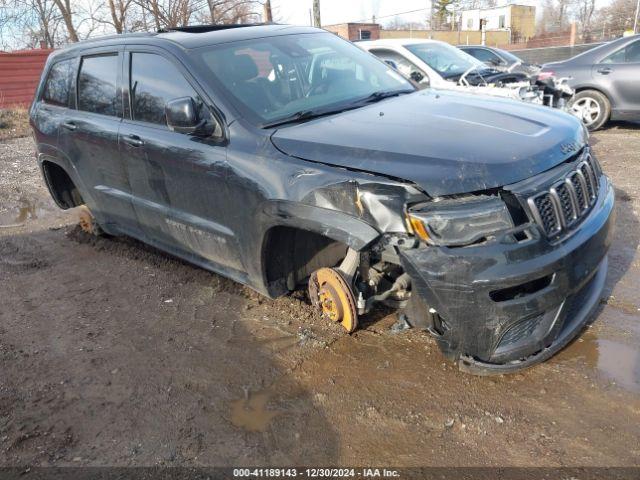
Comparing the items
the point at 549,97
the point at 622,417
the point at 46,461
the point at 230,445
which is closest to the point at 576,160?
the point at 622,417

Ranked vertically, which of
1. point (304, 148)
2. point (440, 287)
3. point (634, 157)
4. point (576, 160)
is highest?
point (304, 148)

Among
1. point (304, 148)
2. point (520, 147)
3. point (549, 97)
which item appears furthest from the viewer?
point (549, 97)

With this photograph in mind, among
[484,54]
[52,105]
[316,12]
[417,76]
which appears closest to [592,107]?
[417,76]

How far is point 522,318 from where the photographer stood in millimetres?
2486

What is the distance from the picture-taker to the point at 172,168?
3625mm

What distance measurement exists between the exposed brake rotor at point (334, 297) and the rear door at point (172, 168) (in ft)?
1.78

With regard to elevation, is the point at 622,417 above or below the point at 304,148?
below

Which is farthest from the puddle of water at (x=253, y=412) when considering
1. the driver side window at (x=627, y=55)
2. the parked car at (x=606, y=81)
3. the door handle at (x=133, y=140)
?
the driver side window at (x=627, y=55)

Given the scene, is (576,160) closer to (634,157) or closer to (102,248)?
(102,248)

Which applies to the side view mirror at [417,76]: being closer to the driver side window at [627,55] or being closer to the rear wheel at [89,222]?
the driver side window at [627,55]

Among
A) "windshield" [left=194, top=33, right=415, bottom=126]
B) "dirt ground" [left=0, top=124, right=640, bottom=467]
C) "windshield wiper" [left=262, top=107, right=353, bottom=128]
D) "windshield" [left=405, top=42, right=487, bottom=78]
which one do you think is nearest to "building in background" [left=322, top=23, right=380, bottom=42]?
"windshield" [left=405, top=42, right=487, bottom=78]

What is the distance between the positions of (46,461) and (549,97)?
7.91 m

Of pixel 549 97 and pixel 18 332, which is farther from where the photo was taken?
pixel 549 97

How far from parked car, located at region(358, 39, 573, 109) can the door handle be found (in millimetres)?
4487
